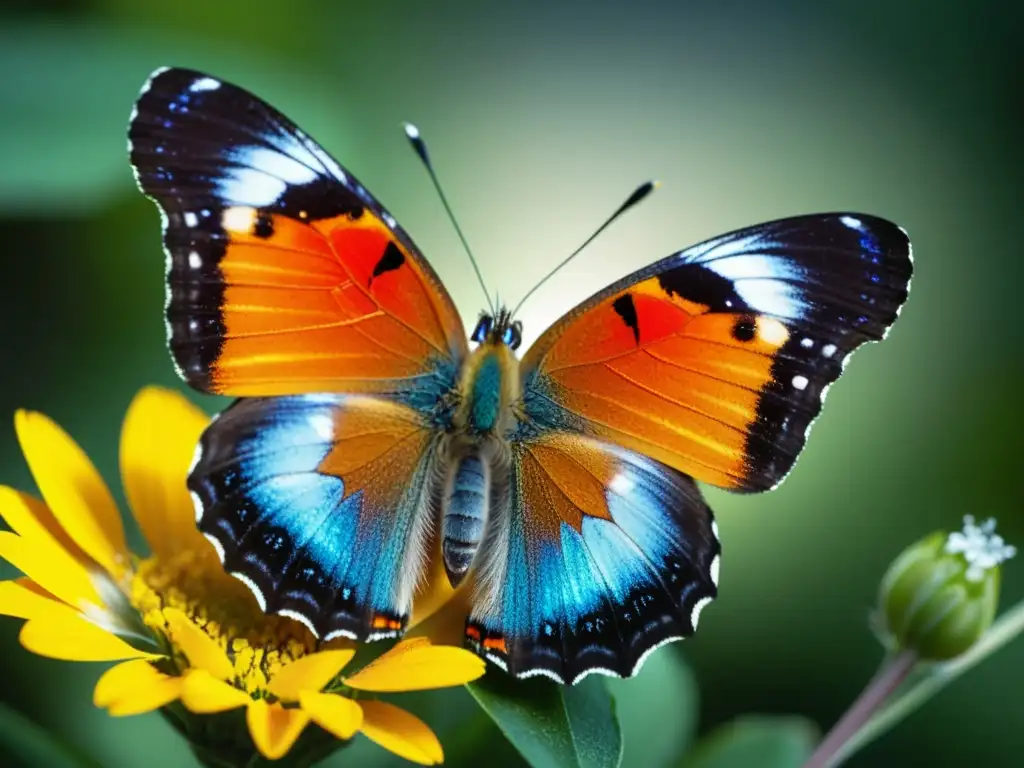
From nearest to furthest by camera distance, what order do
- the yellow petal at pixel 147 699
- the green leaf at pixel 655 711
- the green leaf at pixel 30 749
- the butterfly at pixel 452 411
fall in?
the yellow petal at pixel 147 699 < the green leaf at pixel 30 749 < the butterfly at pixel 452 411 < the green leaf at pixel 655 711

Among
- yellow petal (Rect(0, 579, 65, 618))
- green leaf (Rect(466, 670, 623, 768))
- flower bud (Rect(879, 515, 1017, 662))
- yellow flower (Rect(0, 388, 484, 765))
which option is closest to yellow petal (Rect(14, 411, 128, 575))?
yellow flower (Rect(0, 388, 484, 765))

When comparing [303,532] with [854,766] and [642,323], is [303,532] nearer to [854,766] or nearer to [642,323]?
[642,323]

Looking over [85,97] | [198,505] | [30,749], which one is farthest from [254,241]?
[85,97]

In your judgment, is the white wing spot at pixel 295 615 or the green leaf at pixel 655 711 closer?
the white wing spot at pixel 295 615

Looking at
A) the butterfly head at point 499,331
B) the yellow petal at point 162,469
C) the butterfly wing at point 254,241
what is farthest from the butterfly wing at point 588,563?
the yellow petal at point 162,469

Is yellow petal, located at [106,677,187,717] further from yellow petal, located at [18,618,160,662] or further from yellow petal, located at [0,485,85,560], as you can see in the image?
yellow petal, located at [0,485,85,560]

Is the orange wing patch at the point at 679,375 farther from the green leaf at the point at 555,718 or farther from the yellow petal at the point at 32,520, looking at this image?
the yellow petal at the point at 32,520
